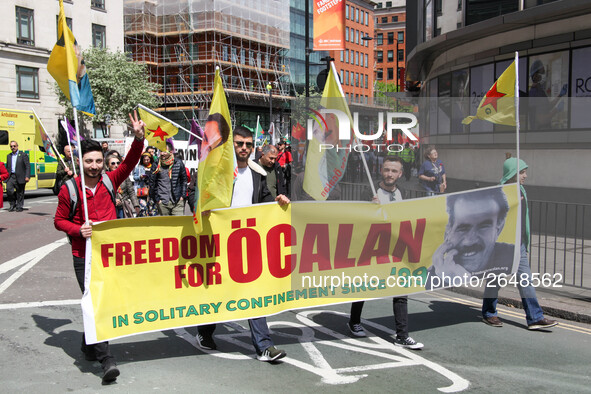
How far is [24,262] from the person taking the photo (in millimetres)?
9594

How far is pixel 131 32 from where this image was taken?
63.3 meters

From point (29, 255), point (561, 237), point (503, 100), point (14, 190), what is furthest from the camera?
point (14, 190)

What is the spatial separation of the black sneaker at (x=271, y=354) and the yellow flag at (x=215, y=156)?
121cm

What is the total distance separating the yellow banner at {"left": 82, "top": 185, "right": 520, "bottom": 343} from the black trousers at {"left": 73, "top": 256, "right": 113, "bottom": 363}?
80mm

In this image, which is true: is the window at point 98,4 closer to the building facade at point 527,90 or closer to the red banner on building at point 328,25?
the building facade at point 527,90

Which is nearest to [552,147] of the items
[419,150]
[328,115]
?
[419,150]

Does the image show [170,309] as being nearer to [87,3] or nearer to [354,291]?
[354,291]

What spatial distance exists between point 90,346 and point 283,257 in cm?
184

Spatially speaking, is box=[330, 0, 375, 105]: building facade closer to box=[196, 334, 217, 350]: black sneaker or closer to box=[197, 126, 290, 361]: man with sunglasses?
box=[197, 126, 290, 361]: man with sunglasses

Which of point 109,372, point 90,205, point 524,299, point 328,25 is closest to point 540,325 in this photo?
point 524,299

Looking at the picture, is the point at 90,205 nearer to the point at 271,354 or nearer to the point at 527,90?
the point at 271,354

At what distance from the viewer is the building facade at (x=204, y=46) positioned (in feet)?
207

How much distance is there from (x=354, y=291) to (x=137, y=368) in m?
2.09

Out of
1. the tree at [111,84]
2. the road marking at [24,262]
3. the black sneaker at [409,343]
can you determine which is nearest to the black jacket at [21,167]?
the road marking at [24,262]
